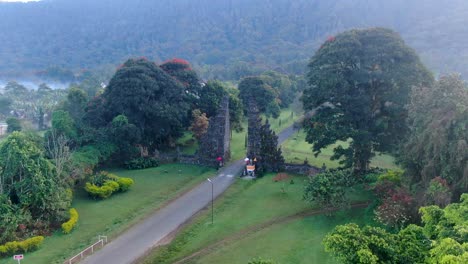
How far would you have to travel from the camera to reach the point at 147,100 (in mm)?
37875

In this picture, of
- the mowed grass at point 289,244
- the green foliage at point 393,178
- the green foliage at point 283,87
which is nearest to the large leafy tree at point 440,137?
the green foliage at point 393,178

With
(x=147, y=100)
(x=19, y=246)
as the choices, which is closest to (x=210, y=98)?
(x=147, y=100)

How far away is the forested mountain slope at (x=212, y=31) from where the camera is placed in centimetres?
12056

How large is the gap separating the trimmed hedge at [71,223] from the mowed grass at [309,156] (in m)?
18.9

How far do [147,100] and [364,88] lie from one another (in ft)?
65.0

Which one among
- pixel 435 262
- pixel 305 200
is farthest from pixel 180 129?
pixel 435 262

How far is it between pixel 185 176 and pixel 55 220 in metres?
11.5

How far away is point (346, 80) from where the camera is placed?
98.4 ft

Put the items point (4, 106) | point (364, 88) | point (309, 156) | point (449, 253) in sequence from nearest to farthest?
point (449, 253)
point (364, 88)
point (309, 156)
point (4, 106)

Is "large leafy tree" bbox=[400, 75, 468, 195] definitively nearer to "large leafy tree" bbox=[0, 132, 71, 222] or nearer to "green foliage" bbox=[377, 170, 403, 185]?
"green foliage" bbox=[377, 170, 403, 185]

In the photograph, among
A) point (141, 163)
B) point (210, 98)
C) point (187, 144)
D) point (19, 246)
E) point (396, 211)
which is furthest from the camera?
point (210, 98)

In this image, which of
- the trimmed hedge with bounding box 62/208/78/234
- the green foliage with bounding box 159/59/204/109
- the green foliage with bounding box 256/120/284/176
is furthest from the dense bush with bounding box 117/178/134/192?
the green foliage with bounding box 159/59/204/109

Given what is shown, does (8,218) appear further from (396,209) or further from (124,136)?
(396,209)

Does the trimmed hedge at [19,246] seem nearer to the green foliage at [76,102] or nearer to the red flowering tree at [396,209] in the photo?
the red flowering tree at [396,209]
